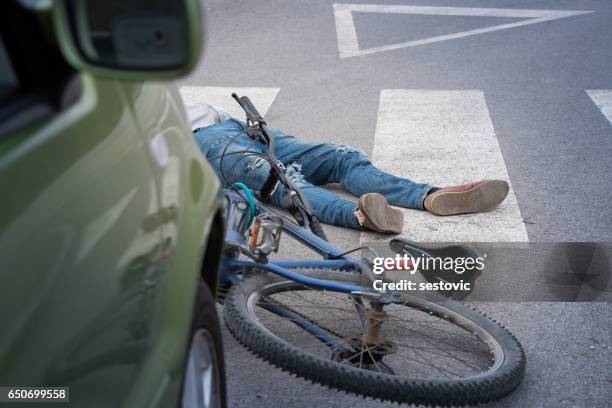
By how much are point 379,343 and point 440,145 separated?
3696 millimetres

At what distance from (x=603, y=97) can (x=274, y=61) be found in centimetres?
336

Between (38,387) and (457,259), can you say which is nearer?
(38,387)

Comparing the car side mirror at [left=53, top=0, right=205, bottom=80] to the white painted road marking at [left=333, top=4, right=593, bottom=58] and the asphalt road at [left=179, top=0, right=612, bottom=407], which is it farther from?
the white painted road marking at [left=333, top=4, right=593, bottom=58]

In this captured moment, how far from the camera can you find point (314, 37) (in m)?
11.4

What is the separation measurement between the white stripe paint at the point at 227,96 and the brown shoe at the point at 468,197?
2721 mm

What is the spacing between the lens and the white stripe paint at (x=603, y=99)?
27.6 ft

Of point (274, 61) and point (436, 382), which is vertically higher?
point (436, 382)

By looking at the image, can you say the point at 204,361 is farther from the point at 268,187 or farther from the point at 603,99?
the point at 603,99

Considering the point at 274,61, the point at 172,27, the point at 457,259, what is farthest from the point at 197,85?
the point at 172,27

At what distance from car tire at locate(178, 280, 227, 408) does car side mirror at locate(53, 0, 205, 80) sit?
0.79 meters

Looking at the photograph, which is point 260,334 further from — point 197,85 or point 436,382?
point 197,85

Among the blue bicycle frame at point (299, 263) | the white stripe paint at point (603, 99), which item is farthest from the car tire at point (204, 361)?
the white stripe paint at point (603, 99)

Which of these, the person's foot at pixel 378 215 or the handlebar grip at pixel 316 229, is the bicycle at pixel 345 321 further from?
the person's foot at pixel 378 215

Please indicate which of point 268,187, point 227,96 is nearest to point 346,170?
point 268,187
